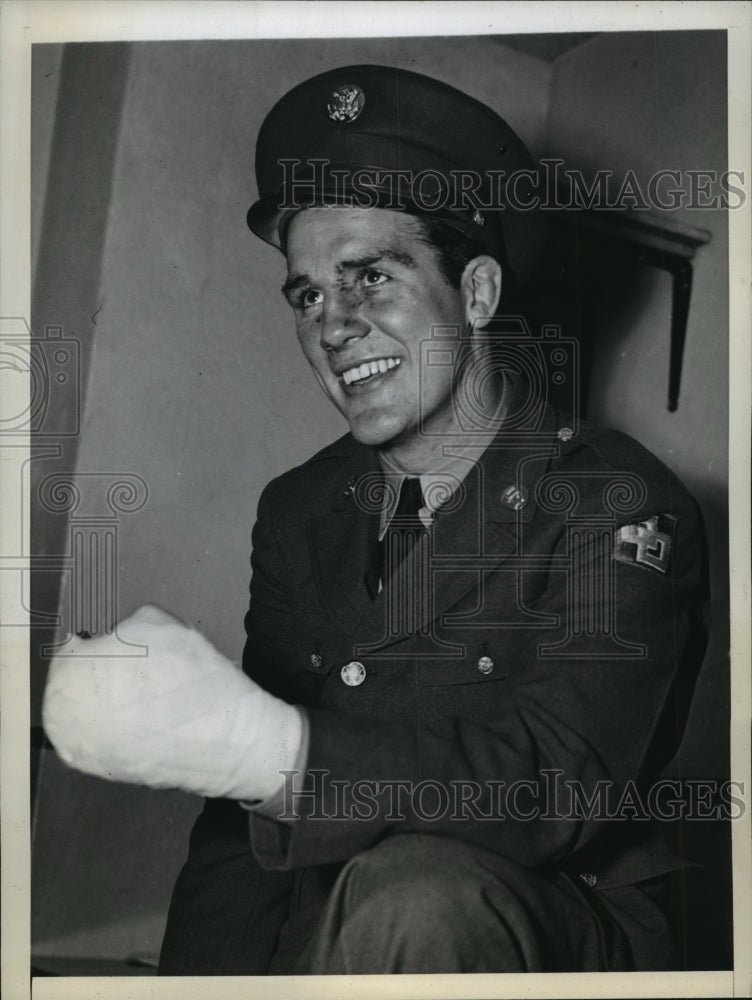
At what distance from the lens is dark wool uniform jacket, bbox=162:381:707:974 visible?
6.02 feet

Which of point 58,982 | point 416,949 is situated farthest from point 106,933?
point 416,949

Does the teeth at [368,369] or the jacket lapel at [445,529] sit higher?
the teeth at [368,369]

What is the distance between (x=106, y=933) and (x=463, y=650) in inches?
29.9

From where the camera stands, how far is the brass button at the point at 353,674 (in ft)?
6.19

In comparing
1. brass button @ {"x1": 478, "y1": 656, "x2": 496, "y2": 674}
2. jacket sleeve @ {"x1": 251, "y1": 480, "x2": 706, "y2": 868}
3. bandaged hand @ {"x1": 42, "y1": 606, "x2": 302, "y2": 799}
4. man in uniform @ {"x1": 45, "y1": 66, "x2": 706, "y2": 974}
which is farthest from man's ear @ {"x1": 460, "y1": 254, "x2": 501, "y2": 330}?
bandaged hand @ {"x1": 42, "y1": 606, "x2": 302, "y2": 799}

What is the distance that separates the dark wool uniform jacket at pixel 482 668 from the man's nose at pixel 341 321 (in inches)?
7.2

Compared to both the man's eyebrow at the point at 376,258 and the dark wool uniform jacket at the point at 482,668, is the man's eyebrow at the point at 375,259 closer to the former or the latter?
the man's eyebrow at the point at 376,258

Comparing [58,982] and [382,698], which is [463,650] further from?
[58,982]

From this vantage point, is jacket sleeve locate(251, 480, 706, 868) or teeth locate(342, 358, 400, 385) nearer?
jacket sleeve locate(251, 480, 706, 868)

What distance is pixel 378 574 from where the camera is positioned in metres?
1.93

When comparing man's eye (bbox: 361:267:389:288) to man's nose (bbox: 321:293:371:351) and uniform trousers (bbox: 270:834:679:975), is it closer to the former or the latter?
man's nose (bbox: 321:293:371:351)

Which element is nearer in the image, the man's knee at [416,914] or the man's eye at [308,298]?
the man's knee at [416,914]

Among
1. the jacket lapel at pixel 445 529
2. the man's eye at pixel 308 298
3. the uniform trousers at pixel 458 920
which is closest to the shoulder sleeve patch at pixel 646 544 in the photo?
the jacket lapel at pixel 445 529

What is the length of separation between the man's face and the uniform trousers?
670 millimetres
